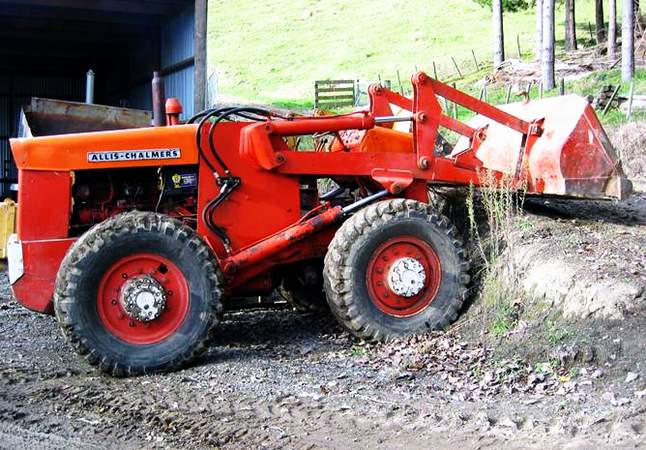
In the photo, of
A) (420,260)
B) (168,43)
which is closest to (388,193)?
(420,260)

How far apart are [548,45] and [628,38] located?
235 centimetres

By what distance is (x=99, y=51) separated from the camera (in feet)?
68.4

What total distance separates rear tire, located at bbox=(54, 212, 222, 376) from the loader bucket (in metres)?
3.11

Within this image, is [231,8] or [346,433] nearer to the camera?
[346,433]

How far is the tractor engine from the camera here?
7227 millimetres

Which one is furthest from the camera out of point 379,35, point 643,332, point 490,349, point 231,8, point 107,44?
point 231,8

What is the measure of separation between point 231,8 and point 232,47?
14.4 meters

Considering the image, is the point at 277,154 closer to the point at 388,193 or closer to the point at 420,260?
the point at 388,193

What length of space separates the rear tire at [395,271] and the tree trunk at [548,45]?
1906 cm

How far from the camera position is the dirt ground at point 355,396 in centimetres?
502

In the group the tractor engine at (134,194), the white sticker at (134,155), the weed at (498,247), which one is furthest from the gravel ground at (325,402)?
the white sticker at (134,155)

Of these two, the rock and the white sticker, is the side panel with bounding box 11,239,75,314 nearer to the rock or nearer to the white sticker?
the white sticker

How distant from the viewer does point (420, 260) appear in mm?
7359

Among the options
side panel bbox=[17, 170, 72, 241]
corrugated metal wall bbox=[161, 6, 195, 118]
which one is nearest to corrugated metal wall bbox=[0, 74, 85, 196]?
corrugated metal wall bbox=[161, 6, 195, 118]
